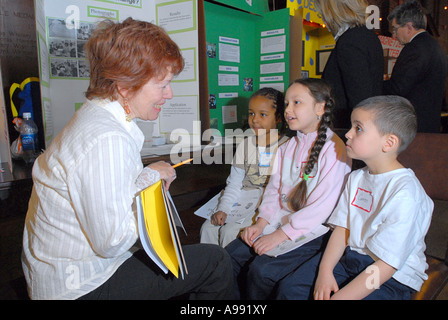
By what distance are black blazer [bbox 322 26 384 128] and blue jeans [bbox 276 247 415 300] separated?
77 cm

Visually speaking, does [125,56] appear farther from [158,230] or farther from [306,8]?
[306,8]

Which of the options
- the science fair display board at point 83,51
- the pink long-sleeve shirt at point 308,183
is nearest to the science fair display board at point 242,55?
the science fair display board at point 83,51

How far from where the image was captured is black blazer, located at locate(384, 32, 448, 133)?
6.55 ft

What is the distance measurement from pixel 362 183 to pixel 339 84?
78 cm

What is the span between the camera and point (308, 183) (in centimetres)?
138

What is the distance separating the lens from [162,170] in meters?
1.03

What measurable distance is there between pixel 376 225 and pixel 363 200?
110 mm

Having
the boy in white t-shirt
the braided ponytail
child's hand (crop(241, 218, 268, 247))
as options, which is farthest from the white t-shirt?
child's hand (crop(241, 218, 268, 247))

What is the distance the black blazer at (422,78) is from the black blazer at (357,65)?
38 cm

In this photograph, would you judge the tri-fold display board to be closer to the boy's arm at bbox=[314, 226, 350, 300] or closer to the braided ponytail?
the braided ponytail

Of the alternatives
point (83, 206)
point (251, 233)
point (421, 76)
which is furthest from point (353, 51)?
point (83, 206)

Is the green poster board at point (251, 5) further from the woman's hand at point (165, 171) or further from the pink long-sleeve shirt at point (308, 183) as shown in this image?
the woman's hand at point (165, 171)

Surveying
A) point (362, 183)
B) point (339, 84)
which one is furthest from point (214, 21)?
point (362, 183)

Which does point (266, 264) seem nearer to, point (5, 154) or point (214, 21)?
point (5, 154)
